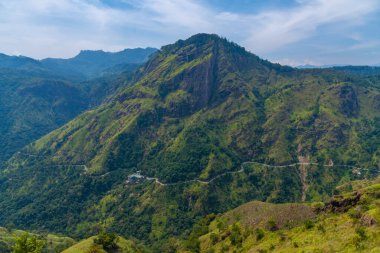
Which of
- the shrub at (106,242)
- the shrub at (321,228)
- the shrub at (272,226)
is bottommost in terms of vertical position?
the shrub at (106,242)

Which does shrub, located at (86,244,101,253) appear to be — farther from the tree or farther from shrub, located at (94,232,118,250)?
the tree

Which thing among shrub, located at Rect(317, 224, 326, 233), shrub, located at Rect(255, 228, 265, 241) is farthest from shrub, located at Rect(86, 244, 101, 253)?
shrub, located at Rect(317, 224, 326, 233)

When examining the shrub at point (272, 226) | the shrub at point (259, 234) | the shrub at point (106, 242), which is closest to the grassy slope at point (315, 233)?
the shrub at point (259, 234)

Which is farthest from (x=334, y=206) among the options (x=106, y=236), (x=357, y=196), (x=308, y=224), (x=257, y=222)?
(x=106, y=236)

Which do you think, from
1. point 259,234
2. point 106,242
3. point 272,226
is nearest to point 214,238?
point 259,234

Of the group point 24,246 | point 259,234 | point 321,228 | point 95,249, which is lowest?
point 95,249

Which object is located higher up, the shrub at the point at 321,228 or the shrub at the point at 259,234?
the shrub at the point at 321,228

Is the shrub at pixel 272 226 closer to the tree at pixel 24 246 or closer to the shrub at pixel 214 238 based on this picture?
the shrub at pixel 214 238

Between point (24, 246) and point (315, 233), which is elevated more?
point (315, 233)

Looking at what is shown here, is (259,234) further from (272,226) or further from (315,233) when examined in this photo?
(315,233)
